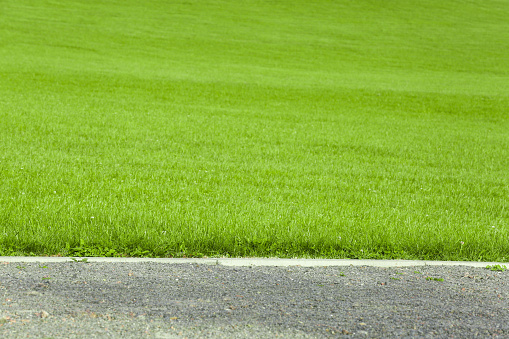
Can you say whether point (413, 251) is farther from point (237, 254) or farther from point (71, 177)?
point (71, 177)

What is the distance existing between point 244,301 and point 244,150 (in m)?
8.28

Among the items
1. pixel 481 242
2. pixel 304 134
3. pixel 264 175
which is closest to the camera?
pixel 481 242

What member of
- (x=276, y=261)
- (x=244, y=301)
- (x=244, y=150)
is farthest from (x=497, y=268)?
(x=244, y=150)

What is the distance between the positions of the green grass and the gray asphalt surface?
827 mm

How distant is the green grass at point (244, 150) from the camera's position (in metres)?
5.84

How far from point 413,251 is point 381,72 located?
2876 centimetres

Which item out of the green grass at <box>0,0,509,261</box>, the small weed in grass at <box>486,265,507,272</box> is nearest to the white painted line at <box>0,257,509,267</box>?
the small weed in grass at <box>486,265,507,272</box>

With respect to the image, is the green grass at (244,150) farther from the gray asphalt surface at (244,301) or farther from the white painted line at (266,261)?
the gray asphalt surface at (244,301)

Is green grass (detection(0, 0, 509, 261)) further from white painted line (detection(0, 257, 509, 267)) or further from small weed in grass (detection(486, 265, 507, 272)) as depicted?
small weed in grass (detection(486, 265, 507, 272))

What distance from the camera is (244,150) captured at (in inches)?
477

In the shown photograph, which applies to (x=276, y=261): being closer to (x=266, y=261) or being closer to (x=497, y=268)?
(x=266, y=261)

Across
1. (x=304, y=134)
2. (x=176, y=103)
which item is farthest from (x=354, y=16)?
(x=304, y=134)

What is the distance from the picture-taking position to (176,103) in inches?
760

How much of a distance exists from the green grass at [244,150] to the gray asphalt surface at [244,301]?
83 centimetres
